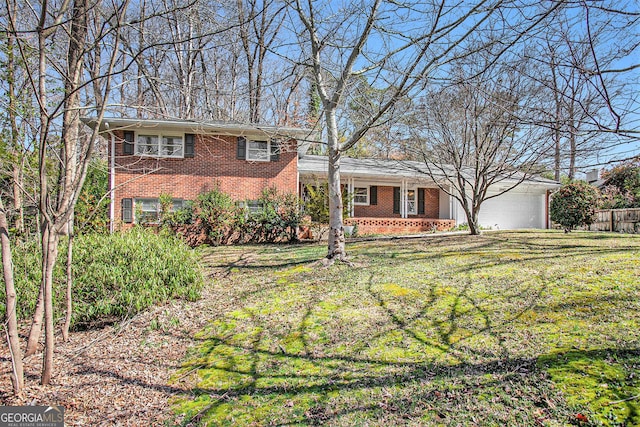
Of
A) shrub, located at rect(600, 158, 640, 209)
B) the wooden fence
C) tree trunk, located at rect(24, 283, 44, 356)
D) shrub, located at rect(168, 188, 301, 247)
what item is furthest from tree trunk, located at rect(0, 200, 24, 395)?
shrub, located at rect(600, 158, 640, 209)

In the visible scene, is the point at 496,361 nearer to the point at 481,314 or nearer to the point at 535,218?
the point at 481,314

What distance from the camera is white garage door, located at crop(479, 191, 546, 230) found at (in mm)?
19047

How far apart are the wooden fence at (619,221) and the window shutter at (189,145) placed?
18074mm

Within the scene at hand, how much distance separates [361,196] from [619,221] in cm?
1200

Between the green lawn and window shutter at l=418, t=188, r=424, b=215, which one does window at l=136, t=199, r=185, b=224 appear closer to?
the green lawn

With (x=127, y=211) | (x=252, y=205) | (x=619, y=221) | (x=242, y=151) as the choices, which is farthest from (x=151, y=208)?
(x=619, y=221)

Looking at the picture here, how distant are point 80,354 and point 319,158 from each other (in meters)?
15.5

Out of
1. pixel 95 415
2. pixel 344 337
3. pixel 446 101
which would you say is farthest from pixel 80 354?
pixel 446 101

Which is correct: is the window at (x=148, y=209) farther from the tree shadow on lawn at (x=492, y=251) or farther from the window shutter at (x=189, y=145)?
the tree shadow on lawn at (x=492, y=251)

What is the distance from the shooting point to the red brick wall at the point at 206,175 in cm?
1370

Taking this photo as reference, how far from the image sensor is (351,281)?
6.43 meters

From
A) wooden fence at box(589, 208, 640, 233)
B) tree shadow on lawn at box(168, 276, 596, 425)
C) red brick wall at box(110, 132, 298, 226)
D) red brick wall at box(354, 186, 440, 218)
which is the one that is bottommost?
tree shadow on lawn at box(168, 276, 596, 425)

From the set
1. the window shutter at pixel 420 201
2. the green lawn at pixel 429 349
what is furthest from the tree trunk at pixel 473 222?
the window shutter at pixel 420 201

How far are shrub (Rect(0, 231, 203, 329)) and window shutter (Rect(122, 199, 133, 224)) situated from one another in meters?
7.74
